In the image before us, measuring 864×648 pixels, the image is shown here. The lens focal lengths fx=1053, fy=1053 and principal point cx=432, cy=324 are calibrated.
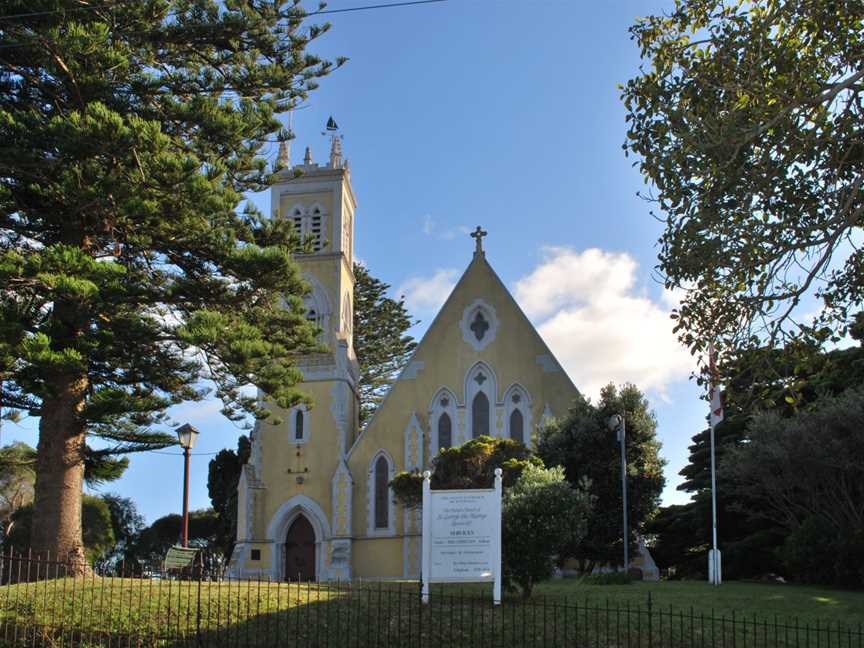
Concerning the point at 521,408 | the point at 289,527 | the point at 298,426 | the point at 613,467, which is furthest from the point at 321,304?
the point at 613,467

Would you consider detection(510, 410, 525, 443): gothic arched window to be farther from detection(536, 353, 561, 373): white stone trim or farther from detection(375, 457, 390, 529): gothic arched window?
detection(375, 457, 390, 529): gothic arched window

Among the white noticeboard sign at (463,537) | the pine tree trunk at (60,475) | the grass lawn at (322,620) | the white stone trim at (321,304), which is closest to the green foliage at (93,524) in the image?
the white stone trim at (321,304)

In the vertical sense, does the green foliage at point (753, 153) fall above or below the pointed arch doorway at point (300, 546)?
above

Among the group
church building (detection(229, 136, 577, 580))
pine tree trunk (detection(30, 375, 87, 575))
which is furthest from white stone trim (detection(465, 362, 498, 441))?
pine tree trunk (detection(30, 375, 87, 575))

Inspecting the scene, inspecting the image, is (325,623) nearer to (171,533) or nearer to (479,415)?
(479,415)

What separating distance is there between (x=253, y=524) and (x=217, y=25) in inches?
785

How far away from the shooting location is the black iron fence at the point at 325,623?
14.2 metres

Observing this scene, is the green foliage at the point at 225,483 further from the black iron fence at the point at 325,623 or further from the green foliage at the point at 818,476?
the black iron fence at the point at 325,623

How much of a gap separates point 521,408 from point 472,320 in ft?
12.1

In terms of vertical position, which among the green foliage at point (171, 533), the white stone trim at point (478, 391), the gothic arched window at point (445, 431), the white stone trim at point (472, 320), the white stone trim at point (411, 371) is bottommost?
the green foliage at point (171, 533)

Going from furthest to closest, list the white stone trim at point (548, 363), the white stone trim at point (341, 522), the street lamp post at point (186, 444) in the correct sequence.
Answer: the white stone trim at point (548, 363)
the white stone trim at point (341, 522)
the street lamp post at point (186, 444)

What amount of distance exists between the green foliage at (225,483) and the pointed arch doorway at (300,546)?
9.83m

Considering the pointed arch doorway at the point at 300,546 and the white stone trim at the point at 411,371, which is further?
the white stone trim at the point at 411,371

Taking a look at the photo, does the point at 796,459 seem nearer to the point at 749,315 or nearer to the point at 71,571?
the point at 749,315
